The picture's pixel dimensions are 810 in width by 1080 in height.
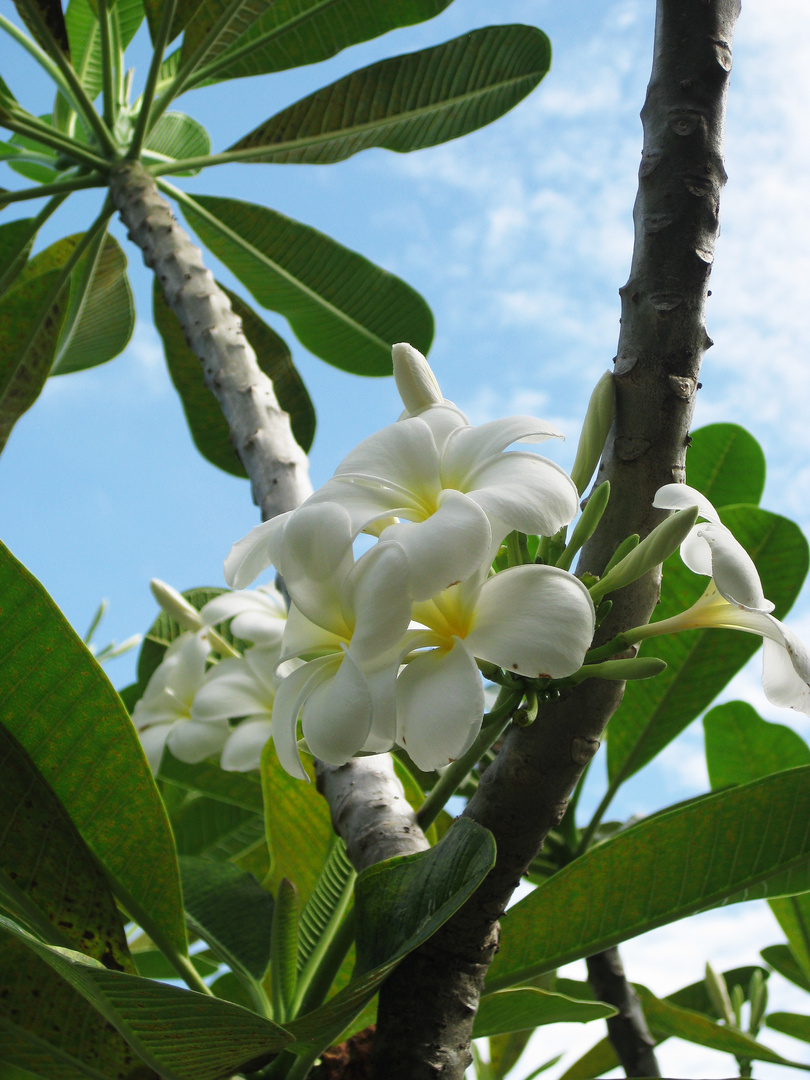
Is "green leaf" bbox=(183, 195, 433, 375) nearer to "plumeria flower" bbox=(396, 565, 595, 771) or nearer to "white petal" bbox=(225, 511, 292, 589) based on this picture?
"white petal" bbox=(225, 511, 292, 589)

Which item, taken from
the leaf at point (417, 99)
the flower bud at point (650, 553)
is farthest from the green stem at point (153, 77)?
the flower bud at point (650, 553)

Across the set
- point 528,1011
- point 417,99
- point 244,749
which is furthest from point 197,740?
point 417,99

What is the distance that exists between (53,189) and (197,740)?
53.2 inches

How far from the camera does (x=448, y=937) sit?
0.74m

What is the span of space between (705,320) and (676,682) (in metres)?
0.78

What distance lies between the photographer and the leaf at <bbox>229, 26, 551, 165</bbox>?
1.96m

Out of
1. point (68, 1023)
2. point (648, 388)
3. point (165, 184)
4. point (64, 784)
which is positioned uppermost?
point (165, 184)

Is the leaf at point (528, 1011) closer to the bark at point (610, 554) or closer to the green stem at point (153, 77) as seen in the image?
the bark at point (610, 554)

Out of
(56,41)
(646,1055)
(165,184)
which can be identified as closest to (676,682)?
Answer: (646,1055)

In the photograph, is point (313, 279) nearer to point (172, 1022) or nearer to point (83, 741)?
point (83, 741)

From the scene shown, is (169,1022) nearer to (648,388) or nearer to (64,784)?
(64,784)

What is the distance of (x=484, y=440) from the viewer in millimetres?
623

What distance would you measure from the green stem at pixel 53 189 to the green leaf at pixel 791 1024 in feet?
6.97

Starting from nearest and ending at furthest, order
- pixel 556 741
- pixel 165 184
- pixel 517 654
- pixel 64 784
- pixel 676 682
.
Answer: pixel 517 654 < pixel 556 741 < pixel 64 784 < pixel 676 682 < pixel 165 184
